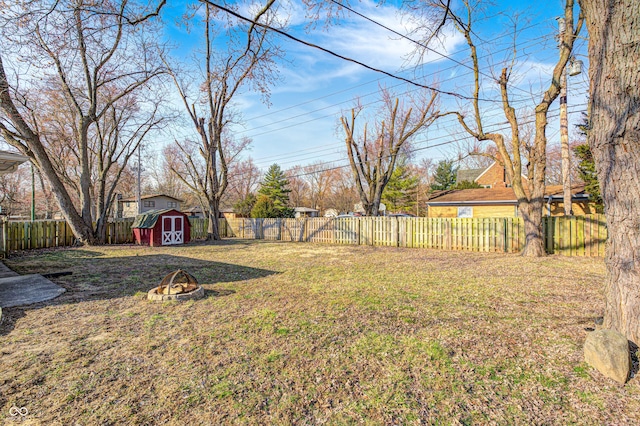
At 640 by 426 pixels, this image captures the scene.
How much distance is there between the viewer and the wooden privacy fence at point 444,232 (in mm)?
9562

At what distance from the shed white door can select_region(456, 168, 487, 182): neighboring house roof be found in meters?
30.4

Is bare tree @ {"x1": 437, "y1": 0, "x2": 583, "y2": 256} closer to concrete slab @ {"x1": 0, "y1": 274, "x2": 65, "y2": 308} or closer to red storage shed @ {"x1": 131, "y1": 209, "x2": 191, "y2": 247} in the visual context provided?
concrete slab @ {"x1": 0, "y1": 274, "x2": 65, "y2": 308}

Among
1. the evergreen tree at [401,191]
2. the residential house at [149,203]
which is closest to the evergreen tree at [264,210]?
the evergreen tree at [401,191]

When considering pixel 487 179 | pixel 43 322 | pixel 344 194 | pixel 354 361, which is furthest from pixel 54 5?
pixel 344 194

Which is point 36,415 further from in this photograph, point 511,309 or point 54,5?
point 54,5

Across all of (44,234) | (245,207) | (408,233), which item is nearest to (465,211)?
(408,233)

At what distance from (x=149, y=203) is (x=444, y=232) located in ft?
108

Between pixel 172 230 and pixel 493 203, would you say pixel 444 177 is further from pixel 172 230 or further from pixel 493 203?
pixel 172 230

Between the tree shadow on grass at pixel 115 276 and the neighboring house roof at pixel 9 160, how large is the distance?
8.11ft

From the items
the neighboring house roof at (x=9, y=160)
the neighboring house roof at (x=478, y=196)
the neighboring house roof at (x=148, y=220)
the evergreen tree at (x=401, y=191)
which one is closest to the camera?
the neighboring house roof at (x=9, y=160)

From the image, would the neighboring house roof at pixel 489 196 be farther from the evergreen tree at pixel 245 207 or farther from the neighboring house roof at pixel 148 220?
the neighboring house roof at pixel 148 220

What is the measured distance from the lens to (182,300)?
4.90 m

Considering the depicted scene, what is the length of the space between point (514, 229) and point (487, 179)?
1000 inches

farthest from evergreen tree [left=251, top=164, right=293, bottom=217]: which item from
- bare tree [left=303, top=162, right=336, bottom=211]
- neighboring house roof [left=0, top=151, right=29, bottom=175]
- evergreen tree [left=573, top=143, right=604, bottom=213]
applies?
neighboring house roof [left=0, top=151, right=29, bottom=175]
